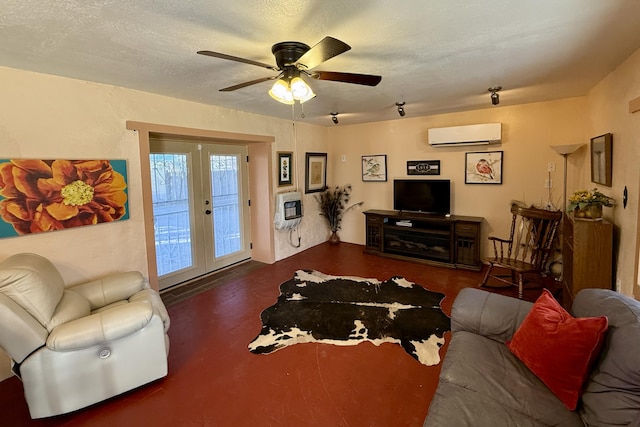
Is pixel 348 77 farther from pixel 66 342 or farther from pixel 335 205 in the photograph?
pixel 335 205

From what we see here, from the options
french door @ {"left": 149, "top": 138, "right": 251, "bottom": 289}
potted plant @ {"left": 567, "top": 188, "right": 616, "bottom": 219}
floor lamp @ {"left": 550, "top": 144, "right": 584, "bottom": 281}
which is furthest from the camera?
french door @ {"left": 149, "top": 138, "right": 251, "bottom": 289}

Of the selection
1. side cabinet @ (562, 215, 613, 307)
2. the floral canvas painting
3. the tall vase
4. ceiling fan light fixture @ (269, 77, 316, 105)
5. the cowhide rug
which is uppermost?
ceiling fan light fixture @ (269, 77, 316, 105)

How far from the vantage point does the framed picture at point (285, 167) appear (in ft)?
15.8

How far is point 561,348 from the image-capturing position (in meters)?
1.42

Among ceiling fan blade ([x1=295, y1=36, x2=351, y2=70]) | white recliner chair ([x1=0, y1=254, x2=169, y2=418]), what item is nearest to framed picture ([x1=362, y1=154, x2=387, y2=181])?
ceiling fan blade ([x1=295, y1=36, x2=351, y2=70])

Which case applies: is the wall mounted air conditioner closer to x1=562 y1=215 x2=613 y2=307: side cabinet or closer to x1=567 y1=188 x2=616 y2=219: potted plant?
x1=567 y1=188 x2=616 y2=219: potted plant

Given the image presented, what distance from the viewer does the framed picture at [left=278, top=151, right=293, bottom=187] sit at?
15.8 ft

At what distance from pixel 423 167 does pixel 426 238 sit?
3.82 feet

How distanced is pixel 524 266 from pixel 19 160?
4.68 metres

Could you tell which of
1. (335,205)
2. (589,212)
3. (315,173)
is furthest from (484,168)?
(315,173)

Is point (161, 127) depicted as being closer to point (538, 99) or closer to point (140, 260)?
point (140, 260)

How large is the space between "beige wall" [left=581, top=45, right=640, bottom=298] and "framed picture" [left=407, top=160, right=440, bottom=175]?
2157 millimetres

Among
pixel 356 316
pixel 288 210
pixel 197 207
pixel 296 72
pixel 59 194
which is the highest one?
pixel 296 72

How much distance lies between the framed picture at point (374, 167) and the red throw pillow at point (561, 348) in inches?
155
